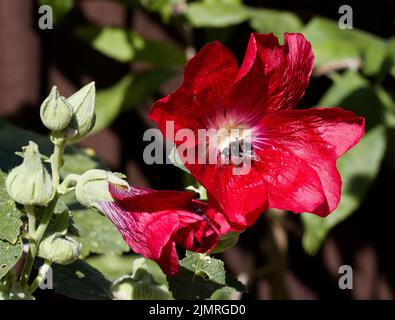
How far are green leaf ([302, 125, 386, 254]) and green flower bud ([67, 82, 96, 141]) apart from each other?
3.13ft

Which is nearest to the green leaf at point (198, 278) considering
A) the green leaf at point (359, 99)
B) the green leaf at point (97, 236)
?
the green leaf at point (97, 236)

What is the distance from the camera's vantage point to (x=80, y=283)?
88cm

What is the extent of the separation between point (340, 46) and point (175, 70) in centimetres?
38

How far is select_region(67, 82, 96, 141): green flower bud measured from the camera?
2.28 ft

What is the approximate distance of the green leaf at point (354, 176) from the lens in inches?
62.8

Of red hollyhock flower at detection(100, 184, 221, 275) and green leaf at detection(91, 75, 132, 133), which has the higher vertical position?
green leaf at detection(91, 75, 132, 133)

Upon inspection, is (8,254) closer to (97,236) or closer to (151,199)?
(151,199)

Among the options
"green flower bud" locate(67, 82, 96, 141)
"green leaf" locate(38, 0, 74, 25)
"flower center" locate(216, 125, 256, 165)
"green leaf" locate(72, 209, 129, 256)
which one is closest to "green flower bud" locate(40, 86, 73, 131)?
"green flower bud" locate(67, 82, 96, 141)

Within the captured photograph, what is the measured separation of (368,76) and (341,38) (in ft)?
0.53

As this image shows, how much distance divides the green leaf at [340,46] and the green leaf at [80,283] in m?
0.85

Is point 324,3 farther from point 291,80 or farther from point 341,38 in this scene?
point 291,80

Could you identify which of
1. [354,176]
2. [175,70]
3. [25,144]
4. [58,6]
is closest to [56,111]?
[25,144]

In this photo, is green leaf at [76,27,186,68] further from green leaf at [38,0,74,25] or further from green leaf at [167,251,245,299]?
green leaf at [167,251,245,299]

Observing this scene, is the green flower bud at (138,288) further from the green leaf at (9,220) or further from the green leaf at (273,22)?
the green leaf at (273,22)
